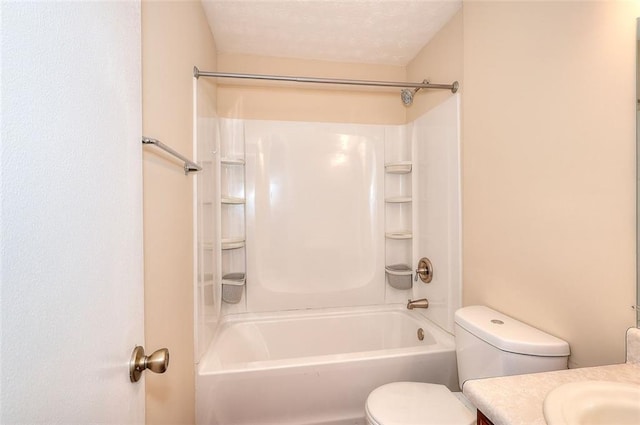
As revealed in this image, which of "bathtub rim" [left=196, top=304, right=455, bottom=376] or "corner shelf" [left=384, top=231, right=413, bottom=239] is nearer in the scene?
"bathtub rim" [left=196, top=304, right=455, bottom=376]

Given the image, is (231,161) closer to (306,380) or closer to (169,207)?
(169,207)

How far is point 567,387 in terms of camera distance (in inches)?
26.4

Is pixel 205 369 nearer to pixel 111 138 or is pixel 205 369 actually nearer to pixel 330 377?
pixel 330 377

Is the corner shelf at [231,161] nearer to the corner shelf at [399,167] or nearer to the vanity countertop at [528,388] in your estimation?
the corner shelf at [399,167]

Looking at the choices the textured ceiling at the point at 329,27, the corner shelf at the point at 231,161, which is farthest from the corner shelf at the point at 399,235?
the textured ceiling at the point at 329,27

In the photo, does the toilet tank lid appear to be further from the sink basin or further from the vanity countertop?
the sink basin

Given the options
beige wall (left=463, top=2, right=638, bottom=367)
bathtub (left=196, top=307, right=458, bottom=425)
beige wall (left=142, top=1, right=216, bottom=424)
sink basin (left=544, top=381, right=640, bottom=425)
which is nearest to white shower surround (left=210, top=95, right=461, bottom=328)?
bathtub (left=196, top=307, right=458, bottom=425)

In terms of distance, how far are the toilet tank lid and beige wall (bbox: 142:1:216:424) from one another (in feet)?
4.00

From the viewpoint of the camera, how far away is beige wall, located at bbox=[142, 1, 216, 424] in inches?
35.6

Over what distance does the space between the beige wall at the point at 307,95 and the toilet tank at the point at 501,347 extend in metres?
1.62

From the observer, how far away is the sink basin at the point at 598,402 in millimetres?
626

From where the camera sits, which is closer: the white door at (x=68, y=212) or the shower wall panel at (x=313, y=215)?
the white door at (x=68, y=212)

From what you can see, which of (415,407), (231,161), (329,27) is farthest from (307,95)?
(415,407)

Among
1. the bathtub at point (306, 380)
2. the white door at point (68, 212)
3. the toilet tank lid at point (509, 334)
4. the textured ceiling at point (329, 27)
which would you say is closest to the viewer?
the white door at point (68, 212)
